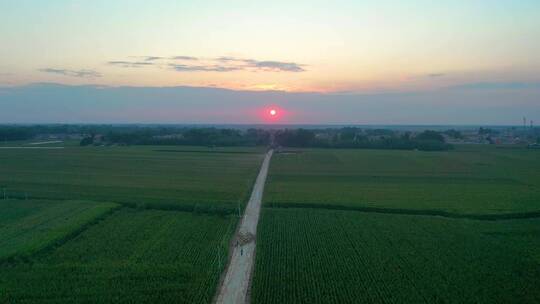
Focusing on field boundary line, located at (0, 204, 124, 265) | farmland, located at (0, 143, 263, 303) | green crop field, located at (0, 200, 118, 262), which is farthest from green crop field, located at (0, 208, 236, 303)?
green crop field, located at (0, 200, 118, 262)

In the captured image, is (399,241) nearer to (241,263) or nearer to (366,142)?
(241,263)

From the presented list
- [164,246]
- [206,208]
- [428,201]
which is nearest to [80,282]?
[164,246]

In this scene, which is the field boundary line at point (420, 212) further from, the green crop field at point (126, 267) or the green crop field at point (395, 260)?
the green crop field at point (126, 267)

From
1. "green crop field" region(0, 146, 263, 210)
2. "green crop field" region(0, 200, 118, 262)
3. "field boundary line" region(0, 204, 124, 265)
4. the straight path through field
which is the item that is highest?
"green crop field" region(0, 146, 263, 210)

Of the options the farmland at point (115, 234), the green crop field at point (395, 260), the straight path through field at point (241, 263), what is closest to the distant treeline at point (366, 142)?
the farmland at point (115, 234)

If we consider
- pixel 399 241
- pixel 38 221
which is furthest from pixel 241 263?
pixel 38 221

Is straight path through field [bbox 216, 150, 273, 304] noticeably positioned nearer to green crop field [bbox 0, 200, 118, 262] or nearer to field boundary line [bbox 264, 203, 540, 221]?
field boundary line [bbox 264, 203, 540, 221]

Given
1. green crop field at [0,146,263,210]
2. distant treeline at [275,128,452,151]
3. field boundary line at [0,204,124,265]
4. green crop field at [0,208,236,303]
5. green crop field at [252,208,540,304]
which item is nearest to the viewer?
green crop field at [0,208,236,303]
